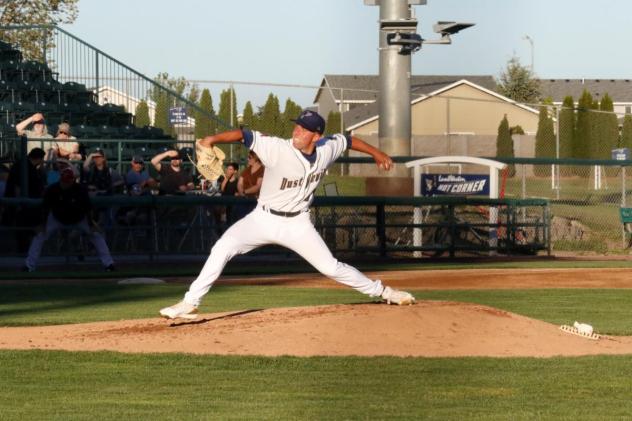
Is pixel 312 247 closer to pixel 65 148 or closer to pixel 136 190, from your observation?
pixel 136 190

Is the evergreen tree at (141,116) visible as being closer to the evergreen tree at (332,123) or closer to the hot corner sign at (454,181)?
the hot corner sign at (454,181)

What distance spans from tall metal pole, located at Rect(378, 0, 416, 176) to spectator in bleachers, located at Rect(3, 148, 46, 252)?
7352mm

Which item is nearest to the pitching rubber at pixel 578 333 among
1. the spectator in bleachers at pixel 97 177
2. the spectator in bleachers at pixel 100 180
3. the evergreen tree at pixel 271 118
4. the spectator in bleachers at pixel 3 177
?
the spectator in bleachers at pixel 100 180

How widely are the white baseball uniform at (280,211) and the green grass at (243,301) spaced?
2.73 metres

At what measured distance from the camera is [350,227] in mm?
22812

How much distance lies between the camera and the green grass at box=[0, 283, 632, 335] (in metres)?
13.3

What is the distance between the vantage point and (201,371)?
9156 millimetres

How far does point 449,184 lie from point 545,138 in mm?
27080

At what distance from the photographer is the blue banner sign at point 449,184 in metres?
24.4

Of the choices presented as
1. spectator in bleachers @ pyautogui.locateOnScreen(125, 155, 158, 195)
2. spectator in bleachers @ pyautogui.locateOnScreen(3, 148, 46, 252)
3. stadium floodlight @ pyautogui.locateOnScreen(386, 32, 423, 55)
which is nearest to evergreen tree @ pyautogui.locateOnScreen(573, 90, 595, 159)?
stadium floodlight @ pyautogui.locateOnScreen(386, 32, 423, 55)

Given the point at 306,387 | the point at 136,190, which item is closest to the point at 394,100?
the point at 136,190

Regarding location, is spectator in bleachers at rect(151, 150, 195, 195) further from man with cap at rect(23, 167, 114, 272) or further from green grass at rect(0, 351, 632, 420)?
green grass at rect(0, 351, 632, 420)

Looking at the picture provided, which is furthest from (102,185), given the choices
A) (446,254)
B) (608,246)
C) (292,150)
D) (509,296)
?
(292,150)

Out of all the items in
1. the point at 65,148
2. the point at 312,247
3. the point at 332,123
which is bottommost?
the point at 312,247
